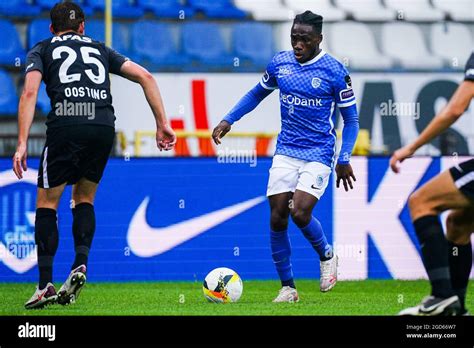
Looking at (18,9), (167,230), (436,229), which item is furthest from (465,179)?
(18,9)

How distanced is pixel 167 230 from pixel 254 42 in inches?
225

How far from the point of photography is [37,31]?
1595 centimetres

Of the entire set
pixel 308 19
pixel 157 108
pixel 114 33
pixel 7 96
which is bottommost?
pixel 157 108

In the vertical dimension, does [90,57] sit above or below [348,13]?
below

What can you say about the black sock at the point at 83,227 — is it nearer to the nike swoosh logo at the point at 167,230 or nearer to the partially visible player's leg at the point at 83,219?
the partially visible player's leg at the point at 83,219

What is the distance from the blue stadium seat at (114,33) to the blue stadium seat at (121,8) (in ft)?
0.57

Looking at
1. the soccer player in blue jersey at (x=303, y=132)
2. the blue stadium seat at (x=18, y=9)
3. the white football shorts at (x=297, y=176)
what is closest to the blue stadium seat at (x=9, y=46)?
the blue stadium seat at (x=18, y=9)

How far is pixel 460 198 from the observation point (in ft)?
18.9

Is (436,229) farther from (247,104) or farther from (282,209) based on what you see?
(247,104)

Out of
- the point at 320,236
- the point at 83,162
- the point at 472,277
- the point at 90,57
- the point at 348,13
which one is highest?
the point at 348,13

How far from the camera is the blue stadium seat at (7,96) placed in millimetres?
15133

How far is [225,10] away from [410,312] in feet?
37.6

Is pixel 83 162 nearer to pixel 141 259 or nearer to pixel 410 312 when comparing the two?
pixel 410 312
